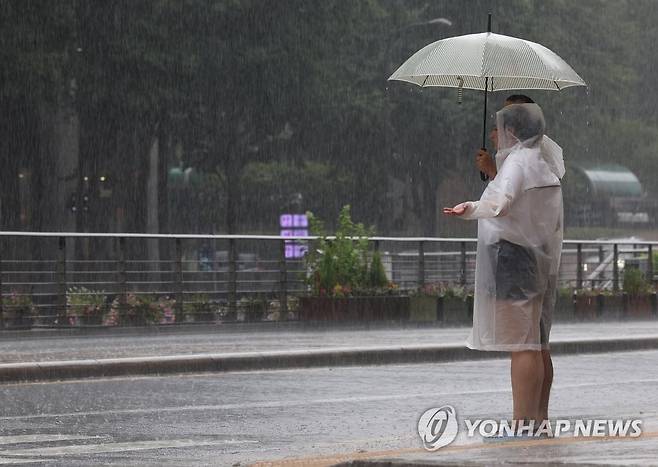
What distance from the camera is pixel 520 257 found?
847cm

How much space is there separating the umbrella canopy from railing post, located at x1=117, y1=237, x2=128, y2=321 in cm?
1144

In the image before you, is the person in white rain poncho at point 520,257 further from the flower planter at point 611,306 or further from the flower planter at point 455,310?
the flower planter at point 611,306

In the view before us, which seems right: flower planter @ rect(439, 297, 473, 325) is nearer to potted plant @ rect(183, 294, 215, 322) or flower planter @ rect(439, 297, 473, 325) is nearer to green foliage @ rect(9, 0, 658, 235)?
potted plant @ rect(183, 294, 215, 322)

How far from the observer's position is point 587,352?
18.8 metres

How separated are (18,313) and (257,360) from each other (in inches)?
231

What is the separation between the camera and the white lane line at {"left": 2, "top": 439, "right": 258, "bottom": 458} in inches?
368

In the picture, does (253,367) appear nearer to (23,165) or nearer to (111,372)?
(111,372)

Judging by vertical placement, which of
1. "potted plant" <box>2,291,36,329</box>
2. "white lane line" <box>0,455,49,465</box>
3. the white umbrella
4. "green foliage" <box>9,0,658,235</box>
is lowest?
"white lane line" <box>0,455,49,465</box>

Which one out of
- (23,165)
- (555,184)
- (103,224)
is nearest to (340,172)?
(103,224)

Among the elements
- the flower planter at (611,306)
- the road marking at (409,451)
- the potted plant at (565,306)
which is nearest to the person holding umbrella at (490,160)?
the road marking at (409,451)

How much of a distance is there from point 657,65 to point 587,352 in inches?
2491

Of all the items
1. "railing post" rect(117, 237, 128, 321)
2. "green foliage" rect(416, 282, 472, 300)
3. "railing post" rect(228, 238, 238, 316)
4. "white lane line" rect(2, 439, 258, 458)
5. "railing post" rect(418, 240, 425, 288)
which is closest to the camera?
"white lane line" rect(2, 439, 258, 458)

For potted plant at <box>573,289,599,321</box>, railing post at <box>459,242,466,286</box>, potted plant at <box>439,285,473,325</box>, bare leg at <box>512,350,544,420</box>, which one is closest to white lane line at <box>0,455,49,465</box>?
bare leg at <box>512,350,544,420</box>

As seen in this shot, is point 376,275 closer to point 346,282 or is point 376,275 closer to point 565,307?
point 346,282
